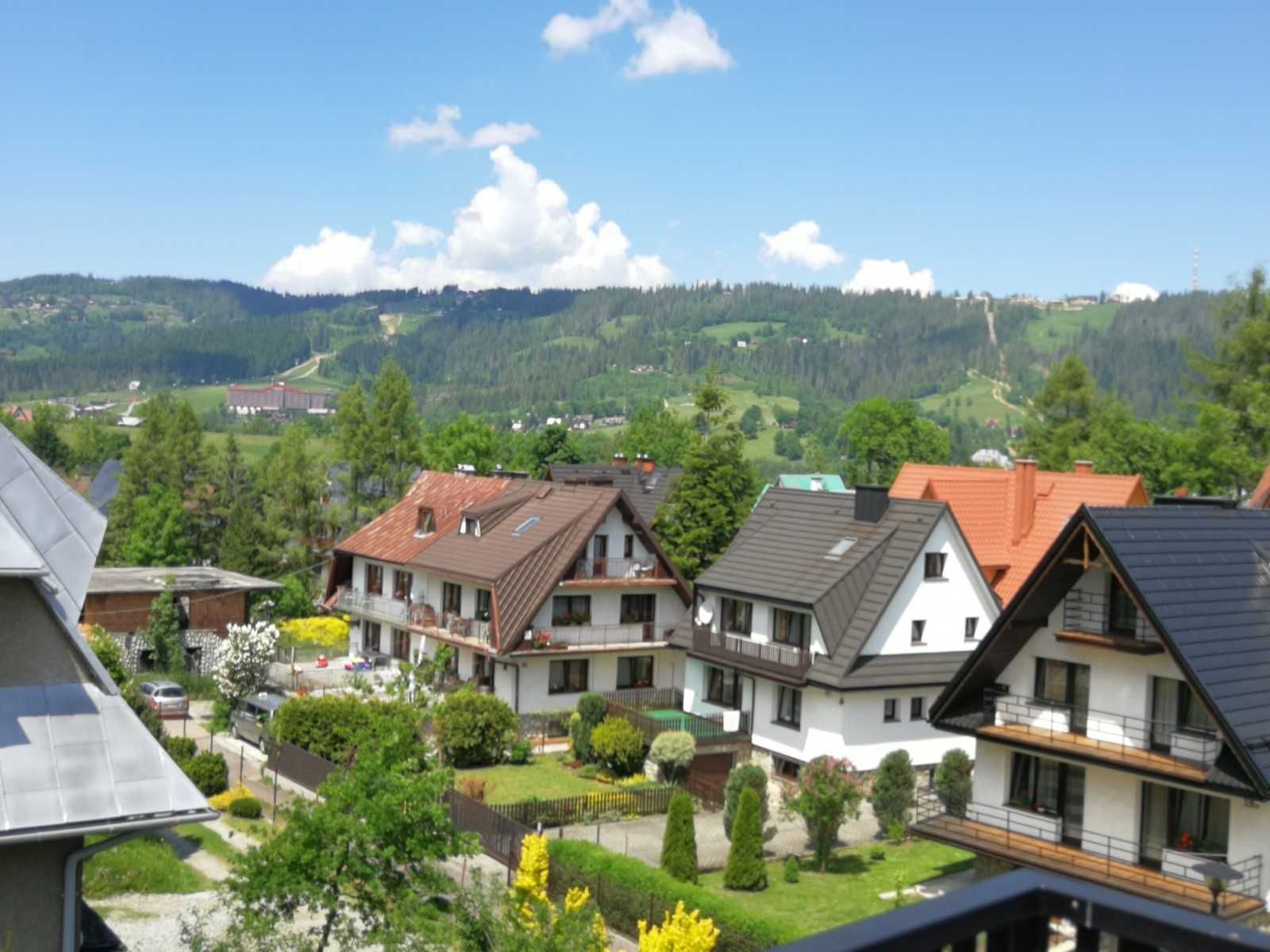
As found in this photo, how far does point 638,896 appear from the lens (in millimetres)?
22984

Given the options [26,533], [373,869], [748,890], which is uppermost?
[26,533]

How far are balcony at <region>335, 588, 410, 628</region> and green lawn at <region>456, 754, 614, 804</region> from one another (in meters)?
10.8

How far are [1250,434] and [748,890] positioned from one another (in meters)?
42.0

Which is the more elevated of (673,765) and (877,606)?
(877,606)

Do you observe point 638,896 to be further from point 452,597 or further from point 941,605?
point 452,597

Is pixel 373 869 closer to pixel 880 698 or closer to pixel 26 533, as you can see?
pixel 26 533

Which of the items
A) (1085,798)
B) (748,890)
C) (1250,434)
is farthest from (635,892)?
(1250,434)

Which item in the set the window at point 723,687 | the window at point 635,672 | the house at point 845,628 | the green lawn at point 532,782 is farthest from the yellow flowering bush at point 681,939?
the window at point 635,672

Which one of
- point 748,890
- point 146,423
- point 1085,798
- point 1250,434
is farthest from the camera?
point 146,423

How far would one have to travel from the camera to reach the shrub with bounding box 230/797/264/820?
29.4 meters

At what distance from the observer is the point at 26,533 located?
11.9m

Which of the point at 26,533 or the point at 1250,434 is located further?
the point at 1250,434

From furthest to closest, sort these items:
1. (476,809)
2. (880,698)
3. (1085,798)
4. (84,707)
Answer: (880,698) → (476,809) → (1085,798) → (84,707)

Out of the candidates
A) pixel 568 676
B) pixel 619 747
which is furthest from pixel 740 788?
pixel 568 676
